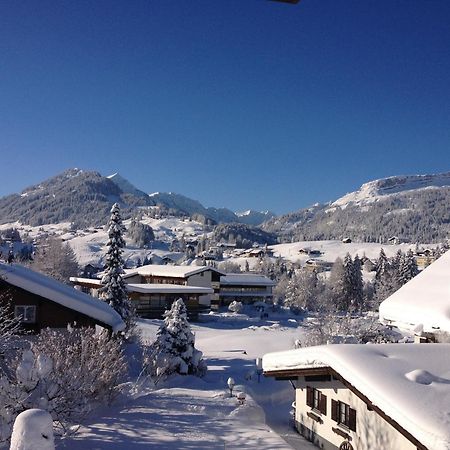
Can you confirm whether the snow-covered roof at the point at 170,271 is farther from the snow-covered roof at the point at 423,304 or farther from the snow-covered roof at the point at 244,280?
the snow-covered roof at the point at 423,304

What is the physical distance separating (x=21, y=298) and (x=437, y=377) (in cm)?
1797

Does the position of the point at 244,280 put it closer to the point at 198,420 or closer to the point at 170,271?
the point at 170,271

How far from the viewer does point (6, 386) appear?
10.4 meters

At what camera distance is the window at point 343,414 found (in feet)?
38.8

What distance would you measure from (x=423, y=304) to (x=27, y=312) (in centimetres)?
1708

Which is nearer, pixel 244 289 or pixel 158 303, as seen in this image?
pixel 158 303

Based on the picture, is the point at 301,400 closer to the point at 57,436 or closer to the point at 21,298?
the point at 57,436

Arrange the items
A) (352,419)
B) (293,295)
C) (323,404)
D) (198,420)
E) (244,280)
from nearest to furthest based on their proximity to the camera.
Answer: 1. (352,419)
2. (323,404)
3. (198,420)
4. (244,280)
5. (293,295)

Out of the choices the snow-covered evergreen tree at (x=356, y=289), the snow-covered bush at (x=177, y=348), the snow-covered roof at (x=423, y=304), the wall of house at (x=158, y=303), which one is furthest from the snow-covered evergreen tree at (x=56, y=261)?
the snow-covered roof at (x=423, y=304)

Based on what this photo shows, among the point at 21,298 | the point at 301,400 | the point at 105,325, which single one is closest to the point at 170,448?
the point at 301,400

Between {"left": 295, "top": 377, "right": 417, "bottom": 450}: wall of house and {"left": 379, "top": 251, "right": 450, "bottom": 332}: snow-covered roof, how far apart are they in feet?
6.82

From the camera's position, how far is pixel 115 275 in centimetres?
3659

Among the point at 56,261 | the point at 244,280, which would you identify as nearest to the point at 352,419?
the point at 56,261

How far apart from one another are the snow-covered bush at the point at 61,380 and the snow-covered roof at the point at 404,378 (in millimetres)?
6129
